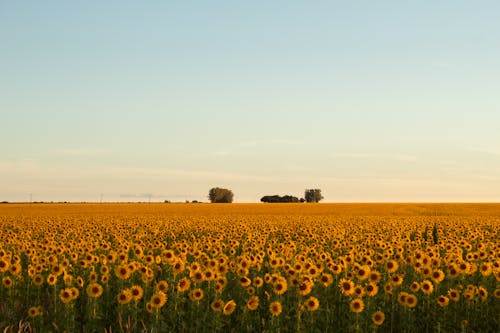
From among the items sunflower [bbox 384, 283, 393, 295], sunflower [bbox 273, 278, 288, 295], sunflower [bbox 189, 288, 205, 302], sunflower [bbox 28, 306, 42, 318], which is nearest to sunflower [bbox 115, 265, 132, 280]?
sunflower [bbox 28, 306, 42, 318]

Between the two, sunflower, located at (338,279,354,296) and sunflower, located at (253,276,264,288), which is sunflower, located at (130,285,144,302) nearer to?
sunflower, located at (253,276,264,288)

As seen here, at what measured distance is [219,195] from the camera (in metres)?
147

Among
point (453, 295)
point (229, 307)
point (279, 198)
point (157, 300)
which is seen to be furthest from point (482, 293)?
point (279, 198)

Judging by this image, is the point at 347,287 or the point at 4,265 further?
the point at 4,265

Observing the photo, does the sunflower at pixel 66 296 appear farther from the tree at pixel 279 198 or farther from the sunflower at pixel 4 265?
the tree at pixel 279 198

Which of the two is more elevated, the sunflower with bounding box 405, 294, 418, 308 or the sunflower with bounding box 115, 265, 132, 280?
the sunflower with bounding box 115, 265, 132, 280

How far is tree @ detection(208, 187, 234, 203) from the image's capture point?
14612cm

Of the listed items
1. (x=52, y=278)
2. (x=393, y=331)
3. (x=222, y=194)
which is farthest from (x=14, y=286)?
(x=222, y=194)

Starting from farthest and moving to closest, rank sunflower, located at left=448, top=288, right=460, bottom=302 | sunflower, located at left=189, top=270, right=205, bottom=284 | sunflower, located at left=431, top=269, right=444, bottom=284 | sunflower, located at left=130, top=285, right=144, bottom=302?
sunflower, located at left=431, top=269, right=444, bottom=284 → sunflower, located at left=189, top=270, right=205, bottom=284 → sunflower, located at left=448, top=288, right=460, bottom=302 → sunflower, located at left=130, top=285, right=144, bottom=302

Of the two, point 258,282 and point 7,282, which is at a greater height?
point 258,282

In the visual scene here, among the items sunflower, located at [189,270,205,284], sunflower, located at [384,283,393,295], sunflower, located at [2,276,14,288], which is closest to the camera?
sunflower, located at [384,283,393,295]

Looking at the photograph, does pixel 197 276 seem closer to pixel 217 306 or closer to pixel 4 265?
pixel 217 306

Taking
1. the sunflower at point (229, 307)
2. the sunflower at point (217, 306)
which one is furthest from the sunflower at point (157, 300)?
the sunflower at point (229, 307)

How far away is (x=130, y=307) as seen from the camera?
10.1 meters
